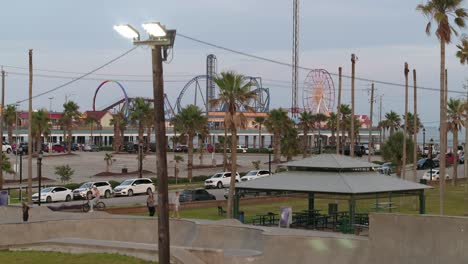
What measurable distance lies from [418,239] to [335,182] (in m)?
10.9

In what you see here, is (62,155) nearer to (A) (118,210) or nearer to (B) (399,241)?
(A) (118,210)

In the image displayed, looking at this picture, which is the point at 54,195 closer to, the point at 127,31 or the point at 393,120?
the point at 127,31

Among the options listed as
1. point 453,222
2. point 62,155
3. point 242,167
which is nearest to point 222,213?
point 453,222

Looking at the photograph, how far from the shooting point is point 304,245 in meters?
23.5

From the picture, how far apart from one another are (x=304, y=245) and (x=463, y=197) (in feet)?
127

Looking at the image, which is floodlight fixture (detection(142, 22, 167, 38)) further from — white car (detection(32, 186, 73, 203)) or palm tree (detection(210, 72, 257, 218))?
white car (detection(32, 186, 73, 203))

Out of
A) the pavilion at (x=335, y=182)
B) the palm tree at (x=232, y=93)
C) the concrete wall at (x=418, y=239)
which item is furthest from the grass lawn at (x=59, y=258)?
the palm tree at (x=232, y=93)

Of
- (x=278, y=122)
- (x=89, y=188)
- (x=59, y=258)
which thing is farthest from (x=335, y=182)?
(x=278, y=122)

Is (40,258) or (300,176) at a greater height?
(300,176)

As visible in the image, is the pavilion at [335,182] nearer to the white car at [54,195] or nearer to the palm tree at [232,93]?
the palm tree at [232,93]

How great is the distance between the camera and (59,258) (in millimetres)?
24766

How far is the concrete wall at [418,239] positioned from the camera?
2180 cm

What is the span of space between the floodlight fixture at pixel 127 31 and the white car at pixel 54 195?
41.6 m

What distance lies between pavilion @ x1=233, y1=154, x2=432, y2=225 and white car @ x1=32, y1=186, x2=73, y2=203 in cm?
2389
